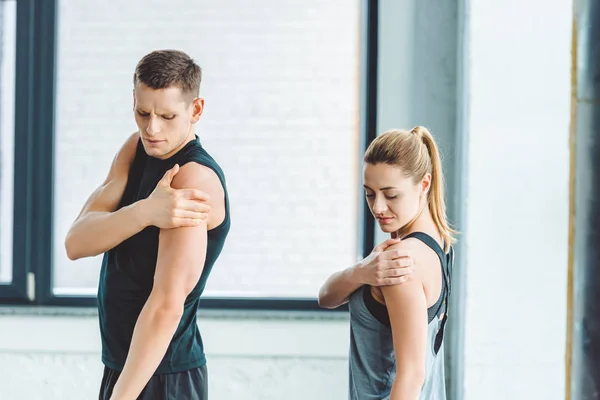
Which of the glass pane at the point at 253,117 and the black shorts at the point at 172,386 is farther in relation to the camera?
the glass pane at the point at 253,117

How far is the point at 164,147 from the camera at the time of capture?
117 centimetres

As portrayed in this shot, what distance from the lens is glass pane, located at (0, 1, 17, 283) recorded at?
7.58 ft

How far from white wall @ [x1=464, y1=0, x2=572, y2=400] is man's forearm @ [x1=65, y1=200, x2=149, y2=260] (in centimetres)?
122

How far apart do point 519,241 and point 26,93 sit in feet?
5.48

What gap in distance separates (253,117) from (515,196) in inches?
34.9

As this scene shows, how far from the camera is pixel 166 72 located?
114cm

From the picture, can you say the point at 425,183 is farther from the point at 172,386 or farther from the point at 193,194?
the point at 172,386

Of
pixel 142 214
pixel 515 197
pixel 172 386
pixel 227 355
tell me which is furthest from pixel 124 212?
pixel 515 197

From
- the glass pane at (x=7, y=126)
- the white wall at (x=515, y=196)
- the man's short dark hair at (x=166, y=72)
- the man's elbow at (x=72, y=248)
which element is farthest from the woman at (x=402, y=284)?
the glass pane at (x=7, y=126)

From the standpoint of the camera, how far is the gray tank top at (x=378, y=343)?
106 cm

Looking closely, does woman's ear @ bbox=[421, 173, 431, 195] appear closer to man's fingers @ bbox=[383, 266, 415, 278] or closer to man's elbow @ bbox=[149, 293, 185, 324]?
man's fingers @ bbox=[383, 266, 415, 278]

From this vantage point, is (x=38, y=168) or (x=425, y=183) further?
(x=38, y=168)

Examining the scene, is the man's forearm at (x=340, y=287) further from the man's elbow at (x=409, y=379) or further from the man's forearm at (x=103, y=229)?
the man's forearm at (x=103, y=229)

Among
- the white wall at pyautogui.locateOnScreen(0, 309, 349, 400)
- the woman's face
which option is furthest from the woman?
the white wall at pyautogui.locateOnScreen(0, 309, 349, 400)
